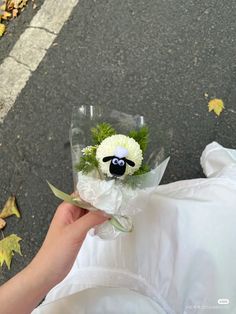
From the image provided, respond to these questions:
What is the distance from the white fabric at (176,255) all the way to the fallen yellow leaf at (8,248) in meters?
0.80

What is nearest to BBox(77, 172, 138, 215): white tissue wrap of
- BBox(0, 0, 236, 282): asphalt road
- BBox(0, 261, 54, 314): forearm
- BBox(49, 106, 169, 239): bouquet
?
BBox(49, 106, 169, 239): bouquet

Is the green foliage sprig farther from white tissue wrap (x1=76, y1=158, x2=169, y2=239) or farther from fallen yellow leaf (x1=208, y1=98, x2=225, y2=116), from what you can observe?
fallen yellow leaf (x1=208, y1=98, x2=225, y2=116)

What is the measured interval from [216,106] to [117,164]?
115 cm

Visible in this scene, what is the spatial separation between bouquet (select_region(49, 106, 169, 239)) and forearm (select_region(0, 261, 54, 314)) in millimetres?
185

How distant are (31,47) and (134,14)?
557 millimetres

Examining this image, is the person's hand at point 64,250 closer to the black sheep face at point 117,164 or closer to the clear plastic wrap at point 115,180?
the clear plastic wrap at point 115,180

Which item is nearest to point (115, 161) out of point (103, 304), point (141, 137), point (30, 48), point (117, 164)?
point (117, 164)

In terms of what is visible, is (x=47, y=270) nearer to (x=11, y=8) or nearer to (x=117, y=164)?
(x=117, y=164)

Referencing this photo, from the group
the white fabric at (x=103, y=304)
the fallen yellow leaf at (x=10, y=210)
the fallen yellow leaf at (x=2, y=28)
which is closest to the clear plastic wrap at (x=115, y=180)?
the white fabric at (x=103, y=304)

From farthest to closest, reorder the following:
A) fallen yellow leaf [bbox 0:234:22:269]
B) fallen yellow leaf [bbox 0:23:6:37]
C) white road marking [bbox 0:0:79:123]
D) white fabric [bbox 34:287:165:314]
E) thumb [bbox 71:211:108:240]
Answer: fallen yellow leaf [bbox 0:23:6:37] → white road marking [bbox 0:0:79:123] → fallen yellow leaf [bbox 0:234:22:269] → thumb [bbox 71:211:108:240] → white fabric [bbox 34:287:165:314]

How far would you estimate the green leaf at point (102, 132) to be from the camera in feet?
3.47

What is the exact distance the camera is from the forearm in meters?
1.11

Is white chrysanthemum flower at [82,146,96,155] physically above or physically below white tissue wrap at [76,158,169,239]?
above

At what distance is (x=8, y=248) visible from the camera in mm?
1978
